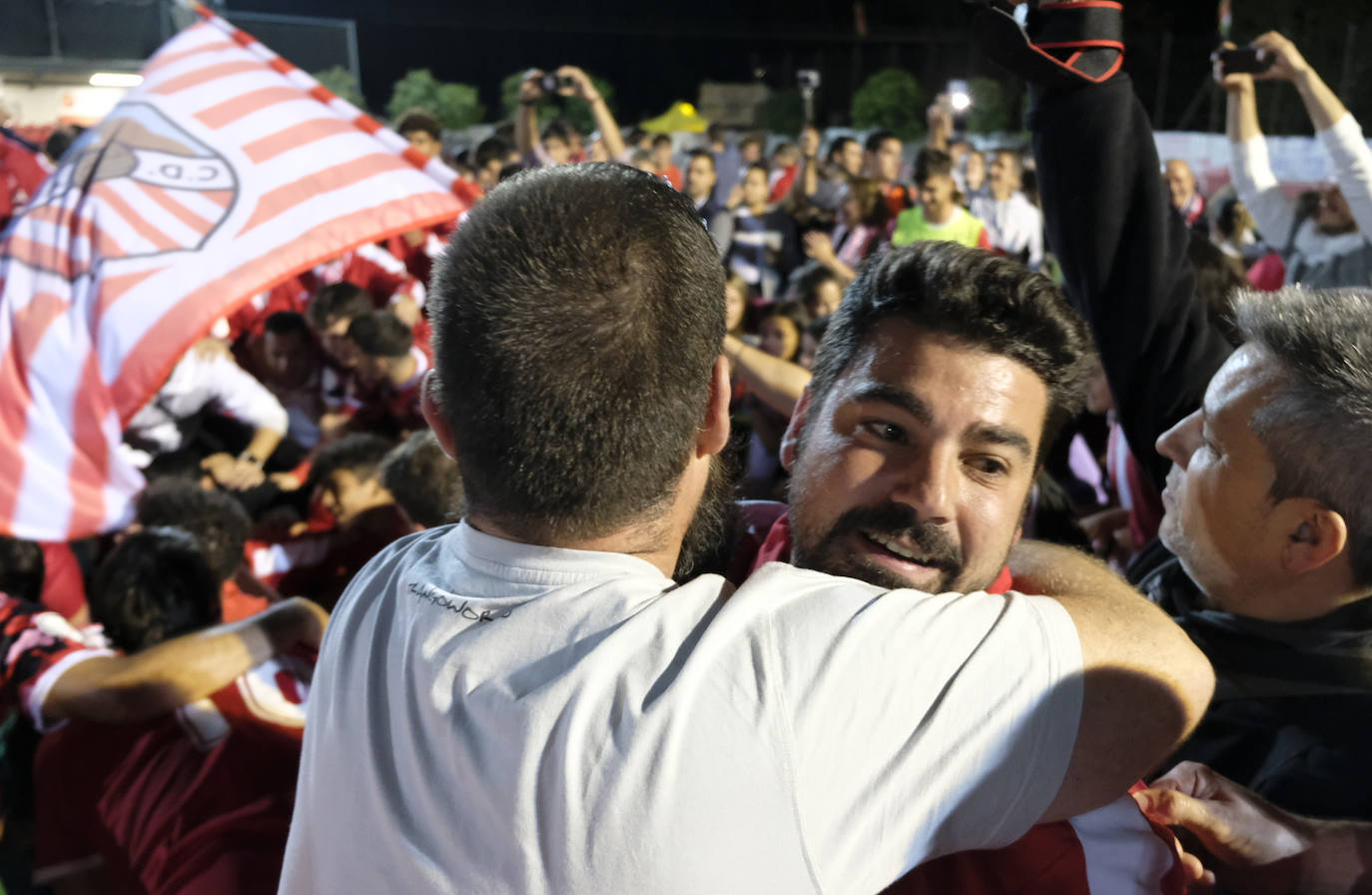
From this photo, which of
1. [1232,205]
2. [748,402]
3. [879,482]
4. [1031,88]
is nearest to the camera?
→ [879,482]

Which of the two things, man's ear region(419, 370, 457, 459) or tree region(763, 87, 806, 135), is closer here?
man's ear region(419, 370, 457, 459)

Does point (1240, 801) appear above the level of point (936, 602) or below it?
below

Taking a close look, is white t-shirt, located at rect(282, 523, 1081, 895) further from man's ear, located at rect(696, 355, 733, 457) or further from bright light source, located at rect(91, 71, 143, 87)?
bright light source, located at rect(91, 71, 143, 87)

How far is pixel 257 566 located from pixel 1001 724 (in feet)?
9.96

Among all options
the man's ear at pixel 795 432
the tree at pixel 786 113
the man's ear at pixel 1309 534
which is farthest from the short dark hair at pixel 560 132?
the tree at pixel 786 113

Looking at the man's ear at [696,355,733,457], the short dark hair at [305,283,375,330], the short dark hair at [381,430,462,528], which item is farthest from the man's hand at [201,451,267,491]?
the man's ear at [696,355,733,457]

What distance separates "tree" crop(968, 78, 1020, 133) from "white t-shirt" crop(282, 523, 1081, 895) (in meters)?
18.1

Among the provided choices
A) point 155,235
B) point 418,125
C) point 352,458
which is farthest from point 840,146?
point 155,235

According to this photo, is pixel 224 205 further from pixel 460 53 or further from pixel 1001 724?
pixel 460 53

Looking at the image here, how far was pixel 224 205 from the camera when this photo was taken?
3510 mm

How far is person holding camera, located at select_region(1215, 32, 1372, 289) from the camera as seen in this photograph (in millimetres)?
3299

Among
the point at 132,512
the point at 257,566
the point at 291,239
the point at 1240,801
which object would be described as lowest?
the point at 257,566

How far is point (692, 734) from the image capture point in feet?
3.08

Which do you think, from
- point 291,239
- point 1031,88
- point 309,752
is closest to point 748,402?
point 291,239
